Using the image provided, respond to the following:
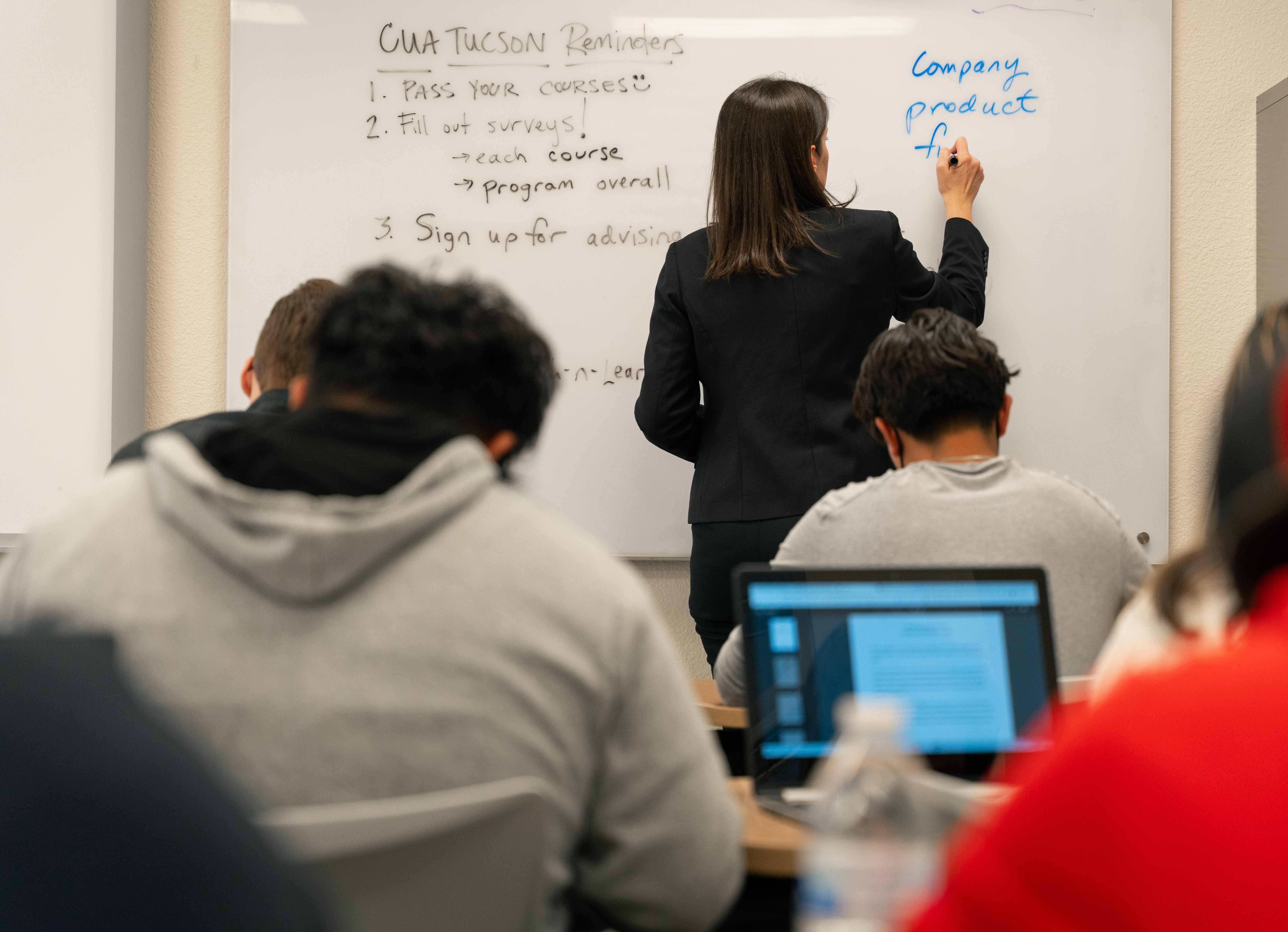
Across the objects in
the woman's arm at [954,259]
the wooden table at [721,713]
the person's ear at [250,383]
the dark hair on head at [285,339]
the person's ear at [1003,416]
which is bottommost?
the wooden table at [721,713]

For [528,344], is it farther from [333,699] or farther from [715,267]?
[715,267]

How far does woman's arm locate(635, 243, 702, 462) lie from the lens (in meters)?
2.25

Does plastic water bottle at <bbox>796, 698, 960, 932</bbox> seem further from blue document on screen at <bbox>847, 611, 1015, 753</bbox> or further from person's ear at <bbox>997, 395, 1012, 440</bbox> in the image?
person's ear at <bbox>997, 395, 1012, 440</bbox>

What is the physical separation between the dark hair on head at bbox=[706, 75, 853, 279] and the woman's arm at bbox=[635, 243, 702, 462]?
0.37ft

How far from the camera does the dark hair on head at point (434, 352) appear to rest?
40.0 inches

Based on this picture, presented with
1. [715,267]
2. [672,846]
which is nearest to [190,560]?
[672,846]

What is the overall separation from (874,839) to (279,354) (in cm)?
151

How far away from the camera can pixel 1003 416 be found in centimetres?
165

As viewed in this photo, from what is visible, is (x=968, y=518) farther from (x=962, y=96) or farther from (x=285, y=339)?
(x=962, y=96)

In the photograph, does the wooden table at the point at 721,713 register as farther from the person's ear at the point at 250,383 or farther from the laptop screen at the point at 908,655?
the person's ear at the point at 250,383

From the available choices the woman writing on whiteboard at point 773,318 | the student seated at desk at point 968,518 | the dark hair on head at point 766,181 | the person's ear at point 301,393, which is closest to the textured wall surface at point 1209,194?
the woman writing on whiteboard at point 773,318

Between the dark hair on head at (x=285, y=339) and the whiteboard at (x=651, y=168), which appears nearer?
the dark hair on head at (x=285, y=339)

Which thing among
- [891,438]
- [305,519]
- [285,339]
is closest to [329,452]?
[305,519]

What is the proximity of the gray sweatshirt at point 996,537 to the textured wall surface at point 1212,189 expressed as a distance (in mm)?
1263
